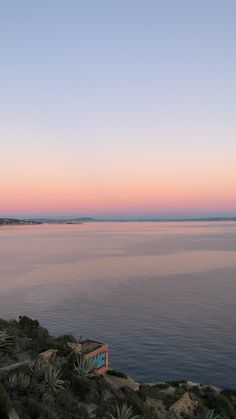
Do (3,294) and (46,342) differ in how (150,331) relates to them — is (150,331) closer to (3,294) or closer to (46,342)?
(46,342)

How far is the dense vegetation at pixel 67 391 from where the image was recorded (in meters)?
13.5

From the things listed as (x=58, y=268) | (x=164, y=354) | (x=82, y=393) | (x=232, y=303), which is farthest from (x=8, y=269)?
(x=82, y=393)

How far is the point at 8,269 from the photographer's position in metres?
79.3

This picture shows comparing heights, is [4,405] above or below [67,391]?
above

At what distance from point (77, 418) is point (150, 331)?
24263mm

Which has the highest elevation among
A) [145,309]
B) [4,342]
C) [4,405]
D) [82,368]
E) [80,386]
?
[4,405]

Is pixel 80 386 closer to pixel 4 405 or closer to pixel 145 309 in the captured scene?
pixel 4 405

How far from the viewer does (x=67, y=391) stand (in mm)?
15344

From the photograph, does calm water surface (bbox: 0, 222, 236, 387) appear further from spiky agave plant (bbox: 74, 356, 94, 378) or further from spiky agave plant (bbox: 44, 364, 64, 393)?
spiky agave plant (bbox: 44, 364, 64, 393)

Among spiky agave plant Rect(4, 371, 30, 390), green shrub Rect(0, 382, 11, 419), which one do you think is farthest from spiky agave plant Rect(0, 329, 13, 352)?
green shrub Rect(0, 382, 11, 419)

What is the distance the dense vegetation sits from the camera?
13.5 metres

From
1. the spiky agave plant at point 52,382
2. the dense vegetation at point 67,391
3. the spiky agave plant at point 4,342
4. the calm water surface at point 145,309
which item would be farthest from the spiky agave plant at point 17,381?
the calm water surface at point 145,309

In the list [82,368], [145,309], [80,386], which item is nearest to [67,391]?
[80,386]

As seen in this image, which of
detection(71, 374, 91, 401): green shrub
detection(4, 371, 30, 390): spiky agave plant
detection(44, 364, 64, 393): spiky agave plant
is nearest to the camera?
detection(4, 371, 30, 390): spiky agave plant
